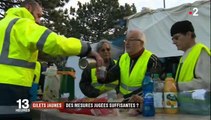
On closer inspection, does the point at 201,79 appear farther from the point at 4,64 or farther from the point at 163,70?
the point at 4,64

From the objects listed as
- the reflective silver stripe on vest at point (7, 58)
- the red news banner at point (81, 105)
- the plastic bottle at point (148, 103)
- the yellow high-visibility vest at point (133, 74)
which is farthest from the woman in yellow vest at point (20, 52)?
the plastic bottle at point (148, 103)

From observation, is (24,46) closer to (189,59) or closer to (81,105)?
(81,105)

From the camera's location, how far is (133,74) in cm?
210

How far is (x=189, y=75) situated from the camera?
176cm

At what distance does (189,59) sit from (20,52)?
871 mm

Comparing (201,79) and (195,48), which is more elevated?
(195,48)

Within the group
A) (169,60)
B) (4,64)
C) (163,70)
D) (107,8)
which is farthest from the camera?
(107,8)

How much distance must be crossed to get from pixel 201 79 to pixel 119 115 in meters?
0.46

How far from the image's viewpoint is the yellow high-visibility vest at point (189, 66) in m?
1.66

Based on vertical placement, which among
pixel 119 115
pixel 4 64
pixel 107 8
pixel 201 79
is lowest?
pixel 119 115

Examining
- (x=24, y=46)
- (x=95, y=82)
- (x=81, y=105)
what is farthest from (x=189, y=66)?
(x=95, y=82)

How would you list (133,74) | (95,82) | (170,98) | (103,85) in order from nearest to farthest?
(170,98) → (133,74) → (103,85) → (95,82)

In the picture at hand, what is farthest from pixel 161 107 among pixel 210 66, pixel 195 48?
pixel 210 66
